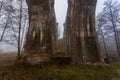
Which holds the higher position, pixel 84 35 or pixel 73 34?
pixel 73 34

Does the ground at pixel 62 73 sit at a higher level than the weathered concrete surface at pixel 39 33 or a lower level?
lower

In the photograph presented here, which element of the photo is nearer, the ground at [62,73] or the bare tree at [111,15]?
the ground at [62,73]

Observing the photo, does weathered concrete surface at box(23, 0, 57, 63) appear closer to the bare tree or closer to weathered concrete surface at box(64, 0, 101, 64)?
weathered concrete surface at box(64, 0, 101, 64)

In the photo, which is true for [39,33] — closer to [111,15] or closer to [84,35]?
[84,35]

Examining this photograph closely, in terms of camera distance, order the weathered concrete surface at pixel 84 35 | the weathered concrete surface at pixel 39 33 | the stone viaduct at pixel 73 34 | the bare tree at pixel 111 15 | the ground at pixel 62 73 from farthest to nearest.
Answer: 1. the bare tree at pixel 111 15
2. the weathered concrete surface at pixel 84 35
3. the stone viaduct at pixel 73 34
4. the weathered concrete surface at pixel 39 33
5. the ground at pixel 62 73

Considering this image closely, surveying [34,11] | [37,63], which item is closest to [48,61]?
[37,63]

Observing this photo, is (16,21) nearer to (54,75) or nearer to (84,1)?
(84,1)

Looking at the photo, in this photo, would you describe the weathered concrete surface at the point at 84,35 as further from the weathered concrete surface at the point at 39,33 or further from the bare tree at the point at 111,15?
the bare tree at the point at 111,15

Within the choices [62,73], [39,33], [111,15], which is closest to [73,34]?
[39,33]

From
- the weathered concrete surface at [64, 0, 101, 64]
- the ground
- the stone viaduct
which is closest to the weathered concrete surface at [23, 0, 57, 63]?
the stone viaduct

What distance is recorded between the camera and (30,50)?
15.9 meters

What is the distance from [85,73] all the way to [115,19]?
49.3ft

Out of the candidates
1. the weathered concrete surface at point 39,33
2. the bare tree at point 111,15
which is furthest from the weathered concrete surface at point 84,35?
the bare tree at point 111,15

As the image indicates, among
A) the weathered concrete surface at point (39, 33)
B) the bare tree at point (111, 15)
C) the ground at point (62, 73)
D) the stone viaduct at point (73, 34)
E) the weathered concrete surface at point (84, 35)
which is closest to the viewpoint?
the ground at point (62, 73)
